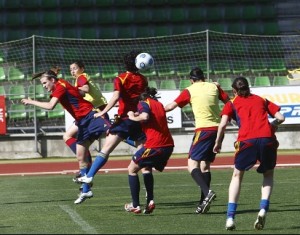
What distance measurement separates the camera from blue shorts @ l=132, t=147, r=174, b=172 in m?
11.1

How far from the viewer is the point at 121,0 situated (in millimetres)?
31312

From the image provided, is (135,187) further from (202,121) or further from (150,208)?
(202,121)

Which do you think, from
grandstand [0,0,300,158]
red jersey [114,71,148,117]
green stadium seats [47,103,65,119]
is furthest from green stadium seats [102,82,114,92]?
red jersey [114,71,148,117]

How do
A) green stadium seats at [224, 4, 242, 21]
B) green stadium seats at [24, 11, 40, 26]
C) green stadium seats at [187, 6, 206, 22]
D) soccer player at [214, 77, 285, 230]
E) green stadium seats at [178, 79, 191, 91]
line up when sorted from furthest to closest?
green stadium seats at [224, 4, 242, 21], green stadium seats at [187, 6, 206, 22], green stadium seats at [24, 11, 40, 26], green stadium seats at [178, 79, 191, 91], soccer player at [214, 77, 285, 230]

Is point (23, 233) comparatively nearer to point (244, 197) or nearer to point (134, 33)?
point (244, 197)

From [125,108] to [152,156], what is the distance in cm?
150

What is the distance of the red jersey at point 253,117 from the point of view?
9.52 m

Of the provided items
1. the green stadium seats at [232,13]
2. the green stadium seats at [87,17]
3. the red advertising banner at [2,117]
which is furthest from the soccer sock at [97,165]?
the green stadium seats at [232,13]

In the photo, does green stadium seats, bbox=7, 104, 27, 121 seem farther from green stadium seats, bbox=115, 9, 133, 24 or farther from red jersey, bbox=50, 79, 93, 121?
red jersey, bbox=50, 79, 93, 121

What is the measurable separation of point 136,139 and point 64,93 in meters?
1.33

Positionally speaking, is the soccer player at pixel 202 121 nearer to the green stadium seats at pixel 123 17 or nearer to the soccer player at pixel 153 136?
the soccer player at pixel 153 136

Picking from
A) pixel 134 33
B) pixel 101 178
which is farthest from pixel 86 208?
pixel 134 33

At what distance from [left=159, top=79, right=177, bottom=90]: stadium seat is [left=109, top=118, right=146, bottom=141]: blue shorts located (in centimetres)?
1323

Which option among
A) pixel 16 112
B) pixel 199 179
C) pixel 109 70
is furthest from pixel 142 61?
pixel 109 70
